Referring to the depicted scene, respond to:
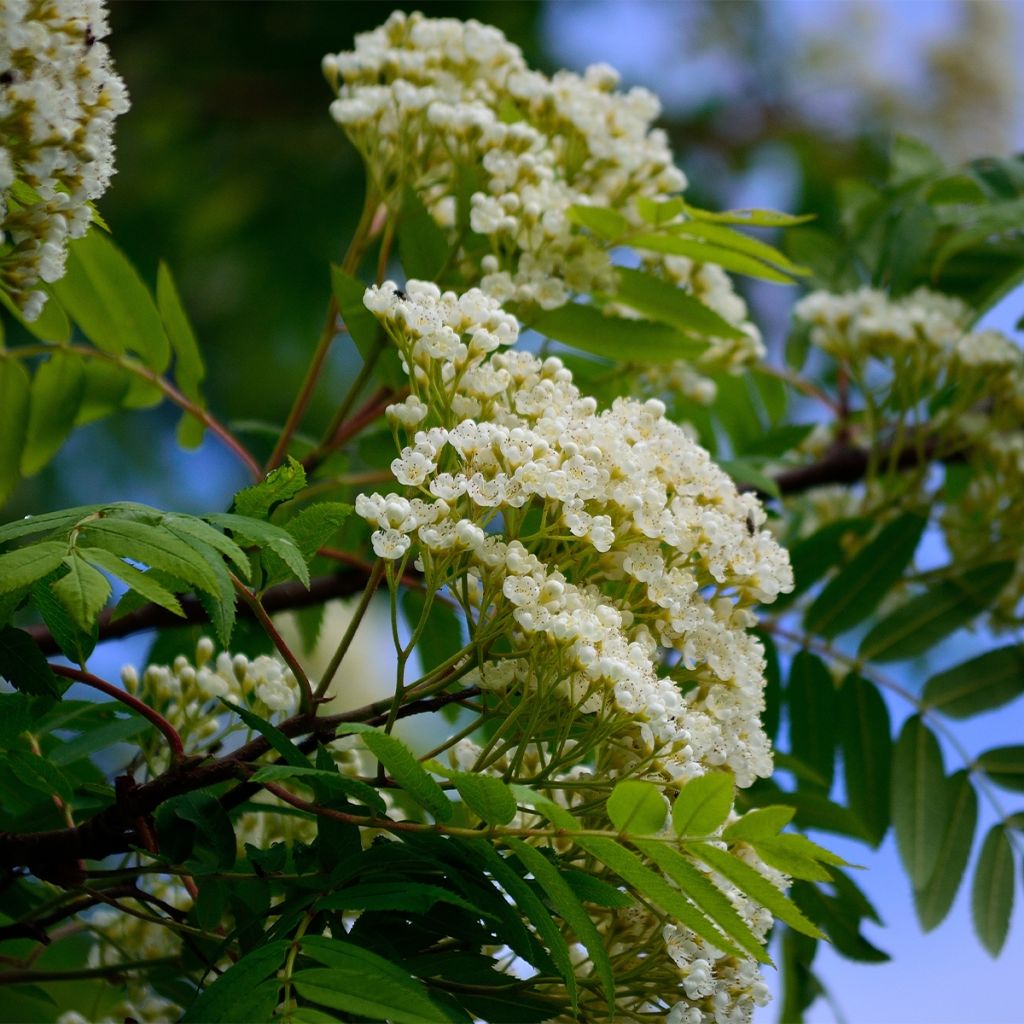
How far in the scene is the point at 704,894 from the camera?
126 cm

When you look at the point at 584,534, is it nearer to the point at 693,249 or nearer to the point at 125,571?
the point at 125,571

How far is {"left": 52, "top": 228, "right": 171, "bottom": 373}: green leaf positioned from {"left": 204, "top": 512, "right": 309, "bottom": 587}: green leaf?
2.78 feet

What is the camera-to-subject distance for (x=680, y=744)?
1.37 metres

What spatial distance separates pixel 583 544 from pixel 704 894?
→ 370 millimetres

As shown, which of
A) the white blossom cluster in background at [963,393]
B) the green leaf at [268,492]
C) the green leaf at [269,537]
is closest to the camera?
the green leaf at [269,537]

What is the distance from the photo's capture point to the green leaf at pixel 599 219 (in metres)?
1.94

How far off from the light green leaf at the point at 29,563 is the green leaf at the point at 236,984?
404 millimetres

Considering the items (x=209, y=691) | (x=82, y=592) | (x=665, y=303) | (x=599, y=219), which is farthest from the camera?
(x=665, y=303)

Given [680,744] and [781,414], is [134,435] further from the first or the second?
[680,744]

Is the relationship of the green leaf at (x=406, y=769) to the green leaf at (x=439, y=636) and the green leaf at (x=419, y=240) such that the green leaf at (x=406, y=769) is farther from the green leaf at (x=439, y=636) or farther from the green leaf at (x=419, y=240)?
the green leaf at (x=419, y=240)

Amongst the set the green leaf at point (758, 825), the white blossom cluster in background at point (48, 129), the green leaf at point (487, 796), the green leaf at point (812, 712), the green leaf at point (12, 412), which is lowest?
the green leaf at point (758, 825)

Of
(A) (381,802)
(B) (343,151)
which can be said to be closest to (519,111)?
(A) (381,802)

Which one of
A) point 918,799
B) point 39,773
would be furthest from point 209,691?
point 918,799

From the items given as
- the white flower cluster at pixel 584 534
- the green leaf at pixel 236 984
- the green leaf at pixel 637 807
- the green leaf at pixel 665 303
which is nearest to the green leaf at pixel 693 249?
the green leaf at pixel 665 303
